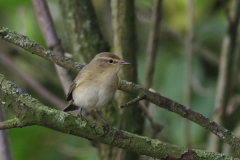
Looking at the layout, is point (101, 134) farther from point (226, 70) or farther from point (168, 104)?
point (226, 70)

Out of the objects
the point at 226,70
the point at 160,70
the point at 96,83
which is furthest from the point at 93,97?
the point at 160,70

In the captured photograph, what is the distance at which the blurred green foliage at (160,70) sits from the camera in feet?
16.6

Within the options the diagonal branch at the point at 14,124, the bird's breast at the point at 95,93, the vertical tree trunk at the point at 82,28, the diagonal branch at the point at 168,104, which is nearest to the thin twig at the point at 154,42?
the vertical tree trunk at the point at 82,28

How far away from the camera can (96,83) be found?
3.02 m

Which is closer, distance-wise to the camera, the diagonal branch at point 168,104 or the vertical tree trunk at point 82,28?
the diagonal branch at point 168,104

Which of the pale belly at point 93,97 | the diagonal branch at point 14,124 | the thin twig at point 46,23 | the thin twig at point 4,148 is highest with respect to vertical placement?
the thin twig at point 46,23

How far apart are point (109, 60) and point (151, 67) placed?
95cm

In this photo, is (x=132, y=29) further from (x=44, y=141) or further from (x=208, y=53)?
(x=44, y=141)

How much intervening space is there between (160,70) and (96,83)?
2.79 meters

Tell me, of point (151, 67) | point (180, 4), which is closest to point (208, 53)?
point (180, 4)

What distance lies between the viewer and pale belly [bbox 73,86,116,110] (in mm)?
2902

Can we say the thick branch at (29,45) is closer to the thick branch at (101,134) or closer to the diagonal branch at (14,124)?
the thick branch at (101,134)

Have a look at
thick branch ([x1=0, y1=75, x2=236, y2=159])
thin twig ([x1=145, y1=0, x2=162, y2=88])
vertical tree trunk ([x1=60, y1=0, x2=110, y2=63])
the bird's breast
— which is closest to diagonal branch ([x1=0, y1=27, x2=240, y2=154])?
thick branch ([x1=0, y1=75, x2=236, y2=159])

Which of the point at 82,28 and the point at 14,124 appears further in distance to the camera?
the point at 82,28
